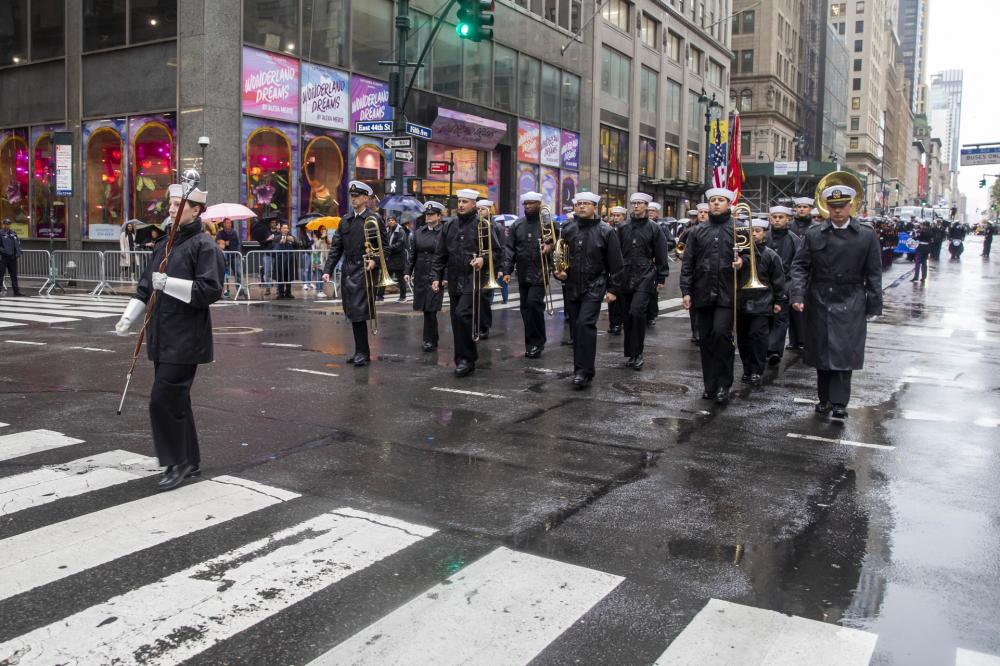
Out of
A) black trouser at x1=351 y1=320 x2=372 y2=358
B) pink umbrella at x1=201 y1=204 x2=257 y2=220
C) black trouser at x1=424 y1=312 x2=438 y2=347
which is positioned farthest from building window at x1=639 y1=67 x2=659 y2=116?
black trouser at x1=351 y1=320 x2=372 y2=358

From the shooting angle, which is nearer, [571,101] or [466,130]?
[466,130]

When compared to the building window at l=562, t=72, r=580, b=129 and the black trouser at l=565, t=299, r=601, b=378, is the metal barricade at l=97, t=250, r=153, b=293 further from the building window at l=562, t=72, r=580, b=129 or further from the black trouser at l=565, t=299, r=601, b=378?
the building window at l=562, t=72, r=580, b=129

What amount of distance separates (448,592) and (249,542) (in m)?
1.26

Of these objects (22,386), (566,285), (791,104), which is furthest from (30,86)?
(791,104)

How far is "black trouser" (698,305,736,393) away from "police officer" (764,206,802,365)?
2337 mm

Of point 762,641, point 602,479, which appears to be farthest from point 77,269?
point 762,641

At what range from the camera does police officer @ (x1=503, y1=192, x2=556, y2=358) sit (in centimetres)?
1180

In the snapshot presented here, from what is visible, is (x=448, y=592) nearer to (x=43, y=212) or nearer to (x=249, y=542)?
(x=249, y=542)

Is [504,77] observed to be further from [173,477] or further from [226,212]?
[173,477]

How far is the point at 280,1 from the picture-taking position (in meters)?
24.6

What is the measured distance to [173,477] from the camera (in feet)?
19.0

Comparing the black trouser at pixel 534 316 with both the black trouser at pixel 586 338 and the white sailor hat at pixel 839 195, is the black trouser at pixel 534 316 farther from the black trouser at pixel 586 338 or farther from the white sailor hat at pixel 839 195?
the white sailor hat at pixel 839 195

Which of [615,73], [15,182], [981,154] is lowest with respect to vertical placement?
[15,182]

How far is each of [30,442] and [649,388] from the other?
590 centimetres
